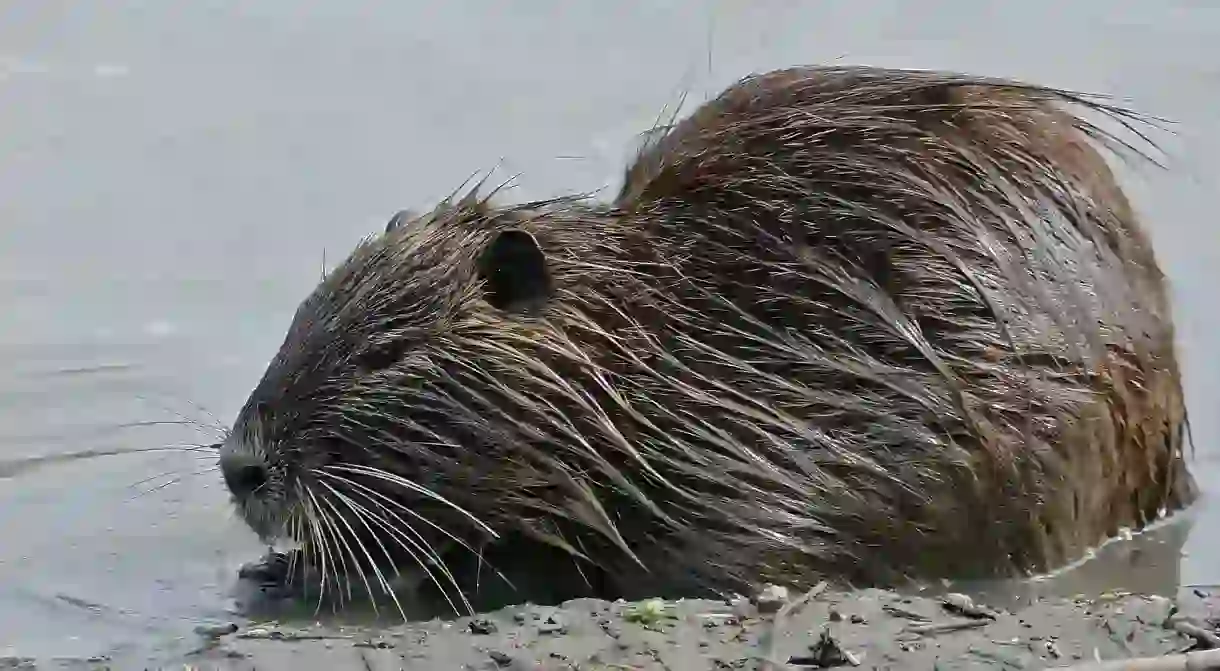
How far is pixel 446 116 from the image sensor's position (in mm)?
6938

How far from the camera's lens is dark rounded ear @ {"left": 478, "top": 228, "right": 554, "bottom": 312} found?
147 inches

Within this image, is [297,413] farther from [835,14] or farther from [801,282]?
[835,14]

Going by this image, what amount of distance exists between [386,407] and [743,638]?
95 cm

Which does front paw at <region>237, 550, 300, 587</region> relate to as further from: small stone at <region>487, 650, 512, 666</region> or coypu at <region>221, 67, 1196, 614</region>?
small stone at <region>487, 650, 512, 666</region>

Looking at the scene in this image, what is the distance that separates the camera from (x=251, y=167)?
21.4 ft

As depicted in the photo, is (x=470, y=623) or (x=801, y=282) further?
(x=801, y=282)

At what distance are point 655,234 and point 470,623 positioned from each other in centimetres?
105

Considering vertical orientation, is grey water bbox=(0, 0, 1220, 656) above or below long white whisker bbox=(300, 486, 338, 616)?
above

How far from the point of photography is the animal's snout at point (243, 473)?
3.55 metres

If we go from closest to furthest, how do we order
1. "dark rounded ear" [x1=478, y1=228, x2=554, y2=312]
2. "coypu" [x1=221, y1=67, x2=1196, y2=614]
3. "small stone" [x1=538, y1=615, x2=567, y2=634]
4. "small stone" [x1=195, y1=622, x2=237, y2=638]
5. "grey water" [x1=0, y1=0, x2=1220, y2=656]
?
1. "small stone" [x1=538, y1=615, x2=567, y2=634]
2. "small stone" [x1=195, y1=622, x2=237, y2=638]
3. "coypu" [x1=221, y1=67, x2=1196, y2=614]
4. "dark rounded ear" [x1=478, y1=228, x2=554, y2=312]
5. "grey water" [x1=0, y1=0, x2=1220, y2=656]

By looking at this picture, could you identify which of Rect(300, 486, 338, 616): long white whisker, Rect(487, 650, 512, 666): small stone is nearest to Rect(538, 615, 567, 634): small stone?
Rect(487, 650, 512, 666): small stone

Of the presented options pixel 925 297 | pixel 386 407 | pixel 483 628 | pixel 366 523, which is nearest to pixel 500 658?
pixel 483 628

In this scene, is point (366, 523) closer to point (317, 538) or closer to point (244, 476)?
point (317, 538)

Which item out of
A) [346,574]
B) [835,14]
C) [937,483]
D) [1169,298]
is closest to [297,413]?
[346,574]
